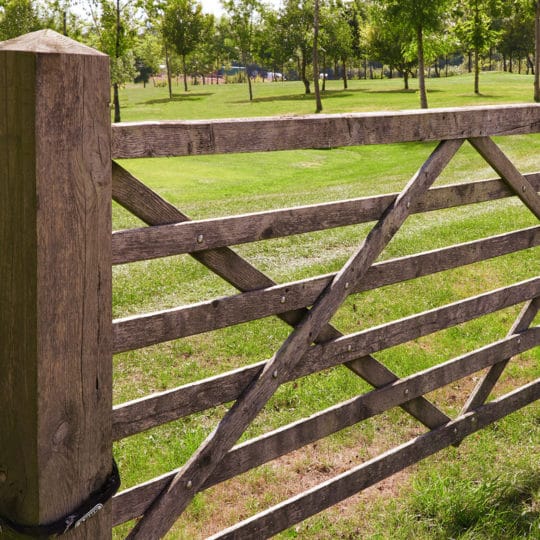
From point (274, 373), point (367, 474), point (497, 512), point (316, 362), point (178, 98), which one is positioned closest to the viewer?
point (274, 373)

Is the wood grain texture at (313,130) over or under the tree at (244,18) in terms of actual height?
under

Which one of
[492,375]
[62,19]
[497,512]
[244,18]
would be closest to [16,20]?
[62,19]

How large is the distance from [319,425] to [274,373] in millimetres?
529

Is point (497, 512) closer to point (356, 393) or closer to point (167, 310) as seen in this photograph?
point (356, 393)

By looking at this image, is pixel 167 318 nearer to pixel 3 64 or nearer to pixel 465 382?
pixel 3 64

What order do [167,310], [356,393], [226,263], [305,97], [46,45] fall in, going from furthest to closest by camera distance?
[305,97], [356,393], [226,263], [167,310], [46,45]

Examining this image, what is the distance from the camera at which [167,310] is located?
2.78 meters

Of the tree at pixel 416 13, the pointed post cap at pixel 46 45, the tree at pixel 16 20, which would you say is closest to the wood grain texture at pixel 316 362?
the pointed post cap at pixel 46 45

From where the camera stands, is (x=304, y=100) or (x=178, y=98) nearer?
(x=304, y=100)

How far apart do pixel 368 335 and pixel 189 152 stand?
1.59m

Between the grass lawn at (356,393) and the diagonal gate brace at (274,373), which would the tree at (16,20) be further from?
the diagonal gate brace at (274,373)

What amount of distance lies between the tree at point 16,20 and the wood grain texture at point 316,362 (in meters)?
54.2

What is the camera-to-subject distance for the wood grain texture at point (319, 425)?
2926 millimetres

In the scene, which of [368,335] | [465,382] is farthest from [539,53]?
[368,335]
